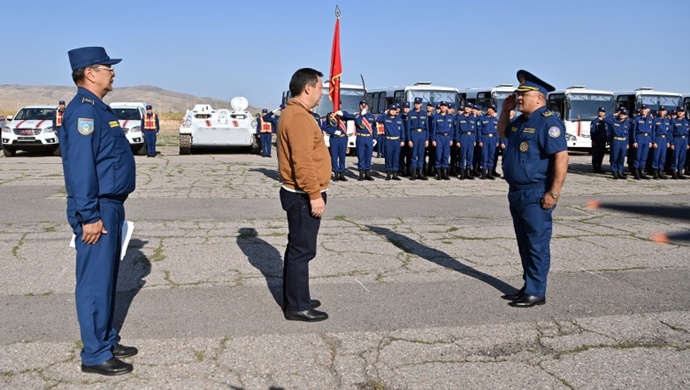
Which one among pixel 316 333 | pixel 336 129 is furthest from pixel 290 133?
pixel 336 129

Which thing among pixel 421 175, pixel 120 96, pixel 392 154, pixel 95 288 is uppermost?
pixel 120 96

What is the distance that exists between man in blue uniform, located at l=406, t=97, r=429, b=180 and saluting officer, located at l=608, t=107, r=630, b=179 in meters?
4.99

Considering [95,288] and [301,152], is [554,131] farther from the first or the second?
[95,288]

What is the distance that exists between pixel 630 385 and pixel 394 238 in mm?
4500

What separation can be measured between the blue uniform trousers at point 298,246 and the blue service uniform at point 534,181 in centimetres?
172

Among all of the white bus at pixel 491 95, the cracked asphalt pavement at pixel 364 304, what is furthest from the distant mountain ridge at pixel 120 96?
the cracked asphalt pavement at pixel 364 304

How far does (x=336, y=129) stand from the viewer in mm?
14703

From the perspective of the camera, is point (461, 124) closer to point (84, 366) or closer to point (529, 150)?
point (529, 150)

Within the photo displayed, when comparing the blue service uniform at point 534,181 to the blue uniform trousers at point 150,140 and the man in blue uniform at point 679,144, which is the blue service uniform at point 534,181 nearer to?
the man in blue uniform at point 679,144

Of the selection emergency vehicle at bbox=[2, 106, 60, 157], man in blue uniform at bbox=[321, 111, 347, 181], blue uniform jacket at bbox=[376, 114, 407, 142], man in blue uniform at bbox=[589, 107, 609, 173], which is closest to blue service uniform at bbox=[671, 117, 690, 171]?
man in blue uniform at bbox=[589, 107, 609, 173]

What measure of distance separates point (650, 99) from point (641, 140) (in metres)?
8.90

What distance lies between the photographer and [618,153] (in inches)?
645

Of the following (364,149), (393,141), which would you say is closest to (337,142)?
(364,149)

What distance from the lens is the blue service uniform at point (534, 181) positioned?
535 cm
